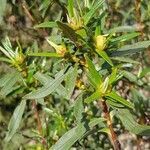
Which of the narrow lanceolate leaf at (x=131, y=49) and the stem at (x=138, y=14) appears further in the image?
the stem at (x=138, y=14)

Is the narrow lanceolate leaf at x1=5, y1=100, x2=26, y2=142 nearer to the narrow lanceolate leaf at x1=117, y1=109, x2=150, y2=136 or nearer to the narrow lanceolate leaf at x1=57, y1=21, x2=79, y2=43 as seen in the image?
the narrow lanceolate leaf at x1=117, y1=109, x2=150, y2=136

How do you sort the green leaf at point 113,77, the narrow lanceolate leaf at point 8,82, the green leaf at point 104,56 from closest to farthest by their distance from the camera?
the green leaf at point 104,56
the green leaf at point 113,77
the narrow lanceolate leaf at point 8,82

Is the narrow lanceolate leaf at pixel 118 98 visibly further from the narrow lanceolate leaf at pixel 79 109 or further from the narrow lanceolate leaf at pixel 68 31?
the narrow lanceolate leaf at pixel 68 31

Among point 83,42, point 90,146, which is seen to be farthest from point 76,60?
point 90,146

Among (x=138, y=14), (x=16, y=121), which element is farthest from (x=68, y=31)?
(x=138, y=14)

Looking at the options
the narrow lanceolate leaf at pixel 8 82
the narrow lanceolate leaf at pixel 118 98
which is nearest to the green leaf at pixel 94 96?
the narrow lanceolate leaf at pixel 118 98

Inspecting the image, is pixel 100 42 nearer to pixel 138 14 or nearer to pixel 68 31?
pixel 68 31
